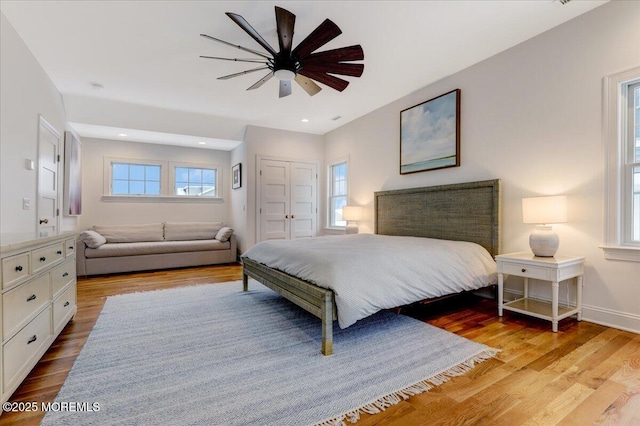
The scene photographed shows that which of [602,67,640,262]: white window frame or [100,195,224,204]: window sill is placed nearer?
[602,67,640,262]: white window frame

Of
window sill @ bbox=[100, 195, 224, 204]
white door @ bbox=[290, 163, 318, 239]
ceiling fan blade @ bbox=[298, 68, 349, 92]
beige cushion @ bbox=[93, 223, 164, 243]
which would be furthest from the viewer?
white door @ bbox=[290, 163, 318, 239]

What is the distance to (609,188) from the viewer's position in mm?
2529

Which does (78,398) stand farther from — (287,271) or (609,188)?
(609,188)

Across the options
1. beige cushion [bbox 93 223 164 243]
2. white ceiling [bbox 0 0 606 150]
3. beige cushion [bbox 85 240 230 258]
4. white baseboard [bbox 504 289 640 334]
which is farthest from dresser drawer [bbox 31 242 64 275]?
white baseboard [bbox 504 289 640 334]

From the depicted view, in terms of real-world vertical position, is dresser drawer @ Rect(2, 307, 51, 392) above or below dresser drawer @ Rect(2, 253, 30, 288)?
below

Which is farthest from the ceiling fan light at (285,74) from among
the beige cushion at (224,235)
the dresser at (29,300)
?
the beige cushion at (224,235)

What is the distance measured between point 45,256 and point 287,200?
171 inches

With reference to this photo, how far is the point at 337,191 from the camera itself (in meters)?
6.34

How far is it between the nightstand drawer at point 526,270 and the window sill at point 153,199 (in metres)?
5.92

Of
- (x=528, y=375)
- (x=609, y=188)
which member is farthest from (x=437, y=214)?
(x=528, y=375)

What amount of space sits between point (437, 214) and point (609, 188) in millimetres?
1682

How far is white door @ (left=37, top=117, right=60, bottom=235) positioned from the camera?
11.6 feet

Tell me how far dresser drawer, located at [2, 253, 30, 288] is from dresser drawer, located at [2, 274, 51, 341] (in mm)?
51

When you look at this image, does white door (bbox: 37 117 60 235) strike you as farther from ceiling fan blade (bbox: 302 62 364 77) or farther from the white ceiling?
ceiling fan blade (bbox: 302 62 364 77)
